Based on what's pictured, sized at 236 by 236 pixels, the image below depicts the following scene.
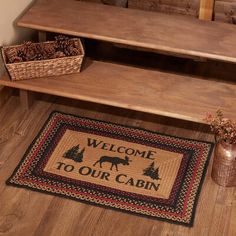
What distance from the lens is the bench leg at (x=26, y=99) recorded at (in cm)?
249

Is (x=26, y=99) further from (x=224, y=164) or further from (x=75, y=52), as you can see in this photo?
(x=224, y=164)

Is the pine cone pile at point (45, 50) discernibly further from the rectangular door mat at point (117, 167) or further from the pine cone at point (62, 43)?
the rectangular door mat at point (117, 167)

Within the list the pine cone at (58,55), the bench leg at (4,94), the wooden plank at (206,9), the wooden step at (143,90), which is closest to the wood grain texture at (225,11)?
the wooden plank at (206,9)

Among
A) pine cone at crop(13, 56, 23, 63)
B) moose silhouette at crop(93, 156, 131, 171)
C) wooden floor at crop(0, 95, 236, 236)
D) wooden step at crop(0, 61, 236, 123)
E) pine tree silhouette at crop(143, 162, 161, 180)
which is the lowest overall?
wooden floor at crop(0, 95, 236, 236)

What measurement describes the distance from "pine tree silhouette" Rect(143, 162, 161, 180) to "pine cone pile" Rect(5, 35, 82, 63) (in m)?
0.65

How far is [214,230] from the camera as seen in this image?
1.97 m

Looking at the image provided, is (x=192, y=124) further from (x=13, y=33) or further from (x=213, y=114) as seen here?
(x=13, y=33)

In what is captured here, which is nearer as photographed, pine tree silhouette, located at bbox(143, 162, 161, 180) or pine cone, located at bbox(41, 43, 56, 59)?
pine tree silhouette, located at bbox(143, 162, 161, 180)

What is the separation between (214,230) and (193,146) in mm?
482

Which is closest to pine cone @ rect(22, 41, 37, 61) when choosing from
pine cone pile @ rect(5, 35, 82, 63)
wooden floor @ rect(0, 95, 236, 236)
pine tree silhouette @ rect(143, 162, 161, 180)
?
pine cone pile @ rect(5, 35, 82, 63)

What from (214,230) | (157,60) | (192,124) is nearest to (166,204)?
(214,230)

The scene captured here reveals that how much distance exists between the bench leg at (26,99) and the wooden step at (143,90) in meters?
0.11

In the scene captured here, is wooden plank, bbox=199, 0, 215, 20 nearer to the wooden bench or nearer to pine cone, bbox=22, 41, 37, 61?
the wooden bench

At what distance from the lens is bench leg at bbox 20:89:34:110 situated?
2.49 metres
